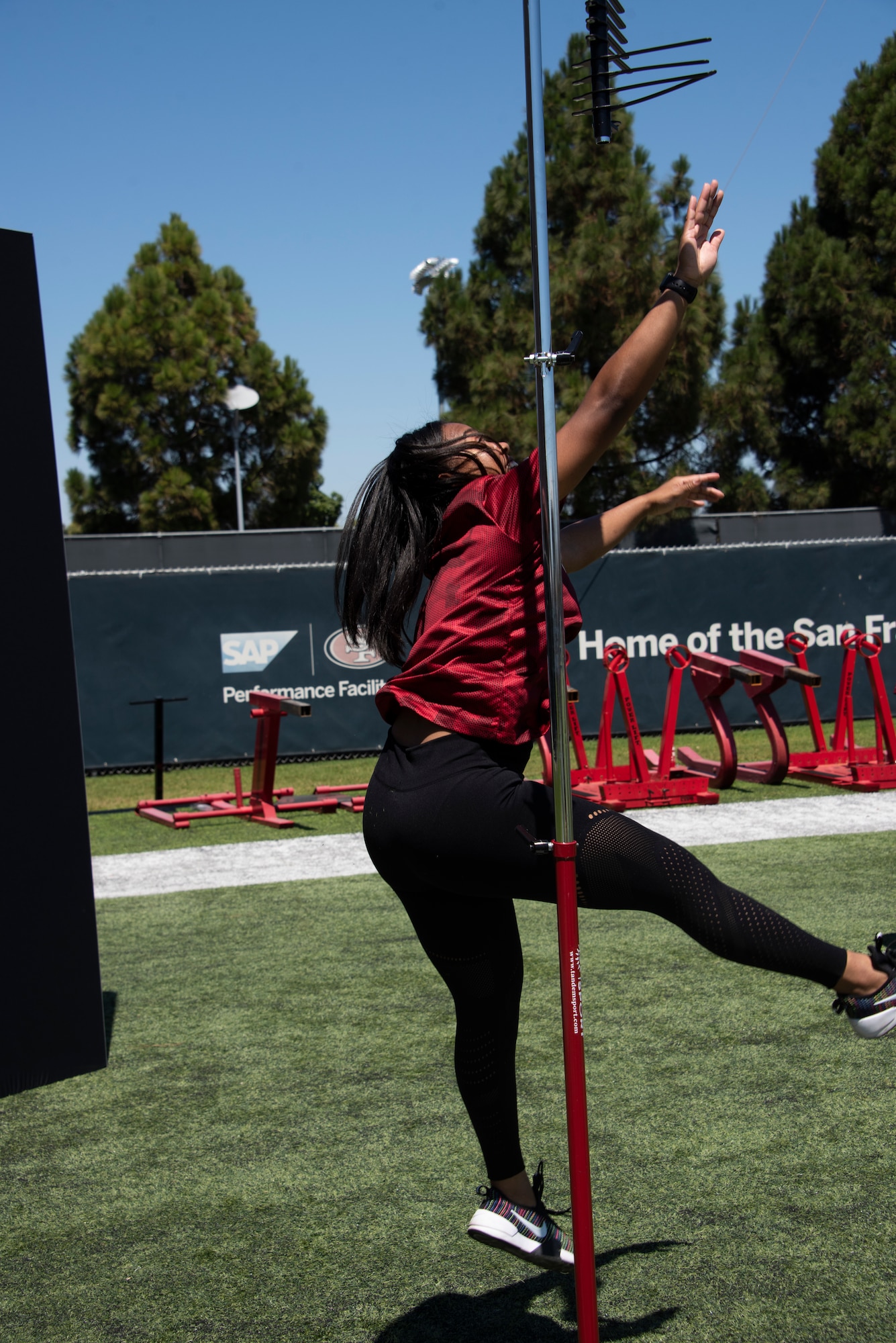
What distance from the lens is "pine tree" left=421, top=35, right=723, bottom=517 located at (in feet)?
74.6

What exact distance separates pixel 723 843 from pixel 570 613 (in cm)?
568

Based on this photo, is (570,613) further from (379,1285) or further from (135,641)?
(135,641)

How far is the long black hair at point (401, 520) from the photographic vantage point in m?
2.27

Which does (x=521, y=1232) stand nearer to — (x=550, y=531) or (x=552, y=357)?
(x=550, y=531)

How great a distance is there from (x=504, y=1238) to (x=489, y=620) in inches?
47.4

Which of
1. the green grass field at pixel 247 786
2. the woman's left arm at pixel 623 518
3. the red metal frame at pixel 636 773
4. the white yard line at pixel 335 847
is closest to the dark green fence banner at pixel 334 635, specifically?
the green grass field at pixel 247 786

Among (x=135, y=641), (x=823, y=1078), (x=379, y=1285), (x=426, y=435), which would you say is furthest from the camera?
(x=135, y=641)

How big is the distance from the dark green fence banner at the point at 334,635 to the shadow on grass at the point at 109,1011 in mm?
7829

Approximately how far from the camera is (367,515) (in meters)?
2.33

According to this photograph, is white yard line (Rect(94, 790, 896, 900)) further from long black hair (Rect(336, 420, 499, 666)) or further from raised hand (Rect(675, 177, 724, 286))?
raised hand (Rect(675, 177, 724, 286))

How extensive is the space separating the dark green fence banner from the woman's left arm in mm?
10497

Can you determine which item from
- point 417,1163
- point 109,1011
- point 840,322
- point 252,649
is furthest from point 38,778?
point 840,322

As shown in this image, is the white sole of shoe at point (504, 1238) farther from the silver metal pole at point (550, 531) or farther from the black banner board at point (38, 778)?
the black banner board at point (38, 778)

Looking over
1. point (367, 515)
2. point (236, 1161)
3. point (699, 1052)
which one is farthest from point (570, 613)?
point (699, 1052)
